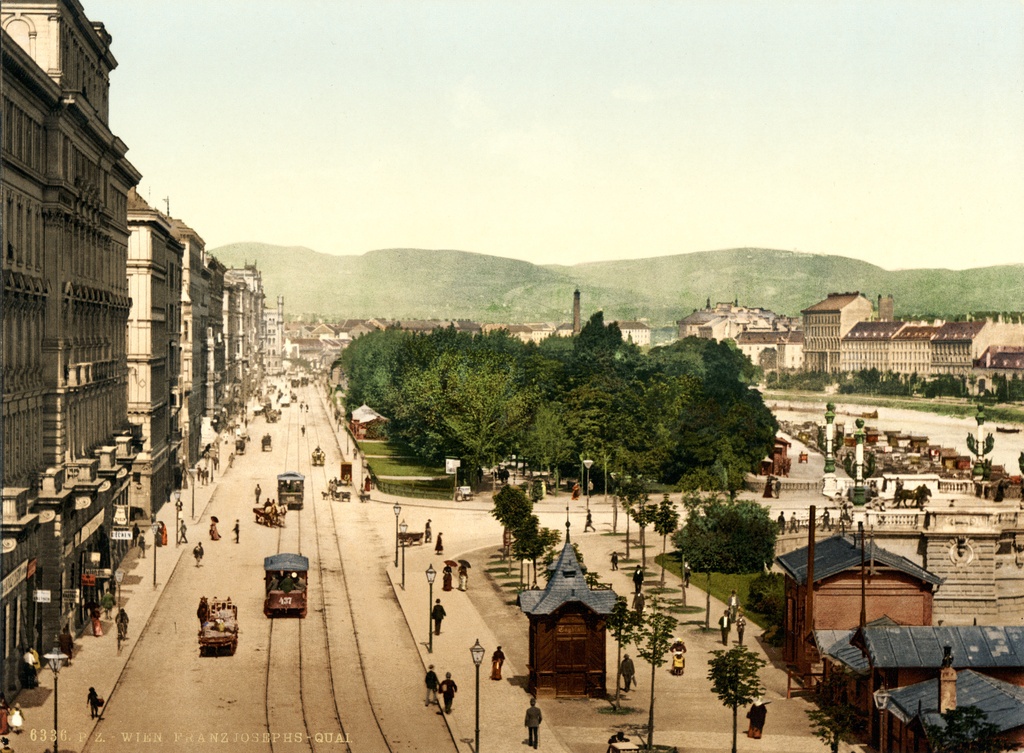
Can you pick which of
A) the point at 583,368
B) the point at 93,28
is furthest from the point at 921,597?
the point at 583,368

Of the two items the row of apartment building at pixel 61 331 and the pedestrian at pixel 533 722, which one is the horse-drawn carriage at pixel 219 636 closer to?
the row of apartment building at pixel 61 331

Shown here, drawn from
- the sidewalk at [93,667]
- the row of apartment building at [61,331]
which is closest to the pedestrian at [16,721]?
the sidewalk at [93,667]

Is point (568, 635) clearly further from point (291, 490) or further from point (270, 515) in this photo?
point (291, 490)

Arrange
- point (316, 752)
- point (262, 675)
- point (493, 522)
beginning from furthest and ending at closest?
point (493, 522) < point (262, 675) < point (316, 752)

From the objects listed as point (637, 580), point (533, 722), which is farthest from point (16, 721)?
point (637, 580)

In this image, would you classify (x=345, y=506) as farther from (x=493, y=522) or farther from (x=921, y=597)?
(x=921, y=597)

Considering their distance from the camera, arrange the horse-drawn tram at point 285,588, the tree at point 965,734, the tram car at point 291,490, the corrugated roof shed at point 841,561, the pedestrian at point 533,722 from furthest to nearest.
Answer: the tram car at point 291,490
the horse-drawn tram at point 285,588
the corrugated roof shed at point 841,561
the pedestrian at point 533,722
the tree at point 965,734
